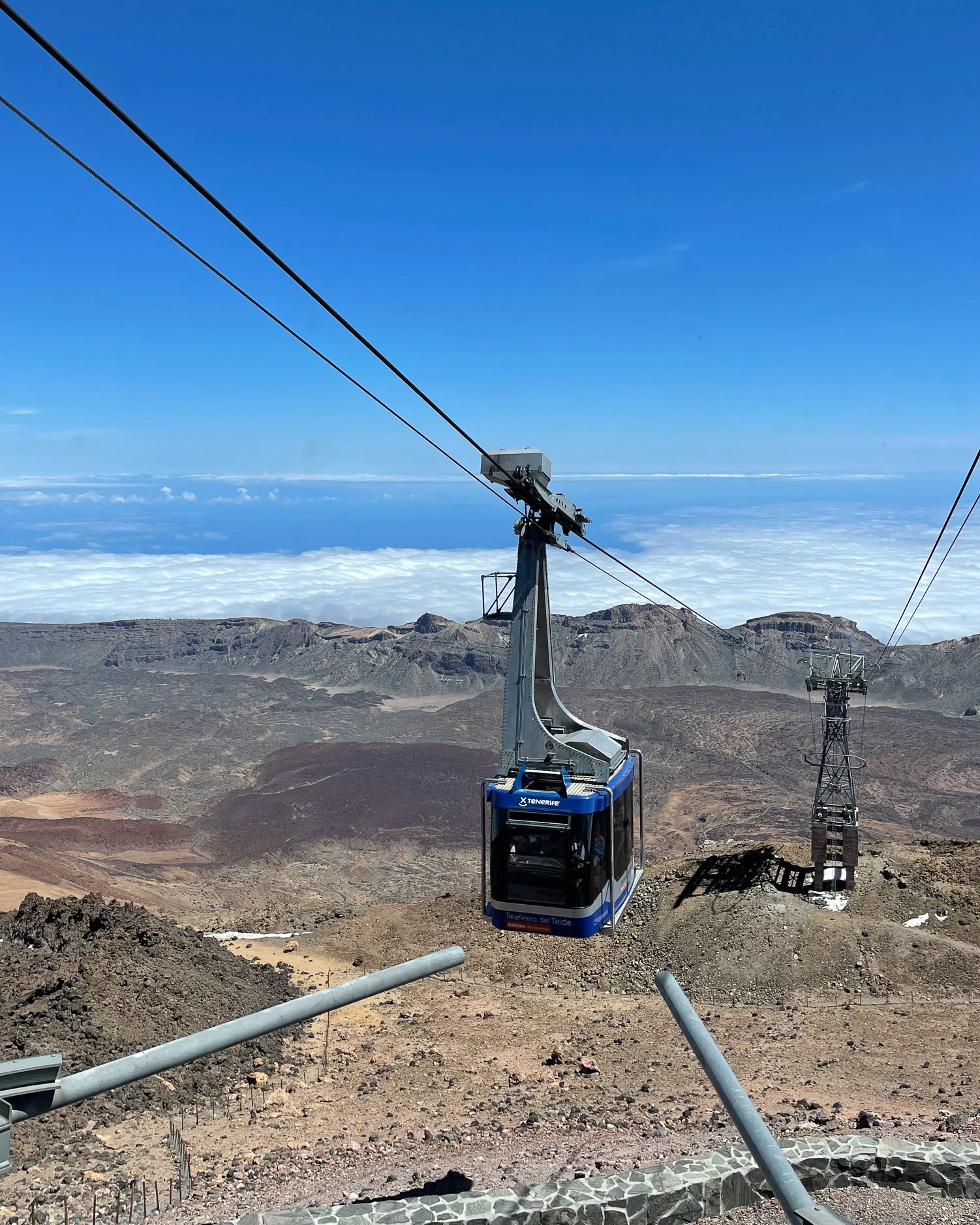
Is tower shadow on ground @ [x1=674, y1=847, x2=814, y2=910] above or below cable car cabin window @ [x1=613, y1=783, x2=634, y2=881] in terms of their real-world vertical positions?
below

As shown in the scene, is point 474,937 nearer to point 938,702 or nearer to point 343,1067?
point 343,1067

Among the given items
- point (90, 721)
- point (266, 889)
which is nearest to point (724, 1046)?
point (266, 889)

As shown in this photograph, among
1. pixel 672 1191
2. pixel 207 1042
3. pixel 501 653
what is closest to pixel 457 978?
pixel 672 1191

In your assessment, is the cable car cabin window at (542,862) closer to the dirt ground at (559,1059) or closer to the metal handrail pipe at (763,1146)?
the dirt ground at (559,1059)

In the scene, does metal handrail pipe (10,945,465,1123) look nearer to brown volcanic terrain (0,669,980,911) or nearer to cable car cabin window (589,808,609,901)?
cable car cabin window (589,808,609,901)

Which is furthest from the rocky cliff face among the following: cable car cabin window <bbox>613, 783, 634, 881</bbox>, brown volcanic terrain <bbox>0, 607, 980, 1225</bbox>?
cable car cabin window <bbox>613, 783, 634, 881</bbox>

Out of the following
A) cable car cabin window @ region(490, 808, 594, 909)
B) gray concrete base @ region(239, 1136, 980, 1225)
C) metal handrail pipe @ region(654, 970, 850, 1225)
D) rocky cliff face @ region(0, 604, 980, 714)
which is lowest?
rocky cliff face @ region(0, 604, 980, 714)
